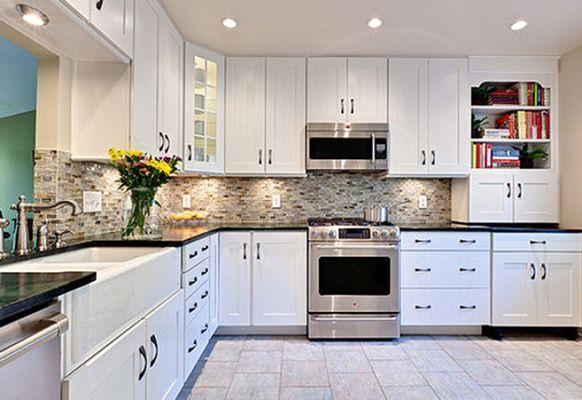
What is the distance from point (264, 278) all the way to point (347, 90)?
1.85 meters

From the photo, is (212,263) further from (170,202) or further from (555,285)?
(555,285)

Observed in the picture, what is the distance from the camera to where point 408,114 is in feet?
Result: 10.5

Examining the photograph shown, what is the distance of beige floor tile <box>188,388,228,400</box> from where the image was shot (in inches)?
79.5

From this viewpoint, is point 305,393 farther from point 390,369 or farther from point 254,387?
point 390,369

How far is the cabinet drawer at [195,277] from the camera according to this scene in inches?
80.9

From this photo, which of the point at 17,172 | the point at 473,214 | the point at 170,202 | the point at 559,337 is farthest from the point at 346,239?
the point at 17,172

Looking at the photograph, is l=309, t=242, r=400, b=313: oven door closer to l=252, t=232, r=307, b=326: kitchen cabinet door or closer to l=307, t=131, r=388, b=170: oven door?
l=252, t=232, r=307, b=326: kitchen cabinet door

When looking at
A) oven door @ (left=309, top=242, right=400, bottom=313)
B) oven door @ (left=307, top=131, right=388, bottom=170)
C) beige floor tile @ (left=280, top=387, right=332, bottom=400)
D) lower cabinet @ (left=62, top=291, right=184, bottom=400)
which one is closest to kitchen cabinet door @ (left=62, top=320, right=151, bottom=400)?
lower cabinet @ (left=62, top=291, right=184, bottom=400)

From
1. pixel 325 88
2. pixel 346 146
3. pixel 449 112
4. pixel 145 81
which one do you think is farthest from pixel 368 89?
pixel 145 81

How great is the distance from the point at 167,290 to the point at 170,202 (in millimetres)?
1771

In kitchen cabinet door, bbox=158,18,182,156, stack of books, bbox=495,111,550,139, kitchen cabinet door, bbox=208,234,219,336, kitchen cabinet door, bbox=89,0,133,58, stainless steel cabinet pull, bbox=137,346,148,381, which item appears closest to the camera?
stainless steel cabinet pull, bbox=137,346,148,381

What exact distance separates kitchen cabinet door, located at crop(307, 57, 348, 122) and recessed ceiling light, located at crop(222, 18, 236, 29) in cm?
81

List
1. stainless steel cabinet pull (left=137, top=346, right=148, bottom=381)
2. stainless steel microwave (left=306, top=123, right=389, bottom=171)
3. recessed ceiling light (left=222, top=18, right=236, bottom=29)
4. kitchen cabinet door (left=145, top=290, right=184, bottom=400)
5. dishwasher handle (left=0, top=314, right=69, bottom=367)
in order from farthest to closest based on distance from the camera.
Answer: stainless steel microwave (left=306, top=123, right=389, bottom=171) < recessed ceiling light (left=222, top=18, right=236, bottom=29) < kitchen cabinet door (left=145, top=290, right=184, bottom=400) < stainless steel cabinet pull (left=137, top=346, right=148, bottom=381) < dishwasher handle (left=0, top=314, right=69, bottom=367)

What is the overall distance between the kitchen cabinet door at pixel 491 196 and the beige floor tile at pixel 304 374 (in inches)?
Answer: 76.0
